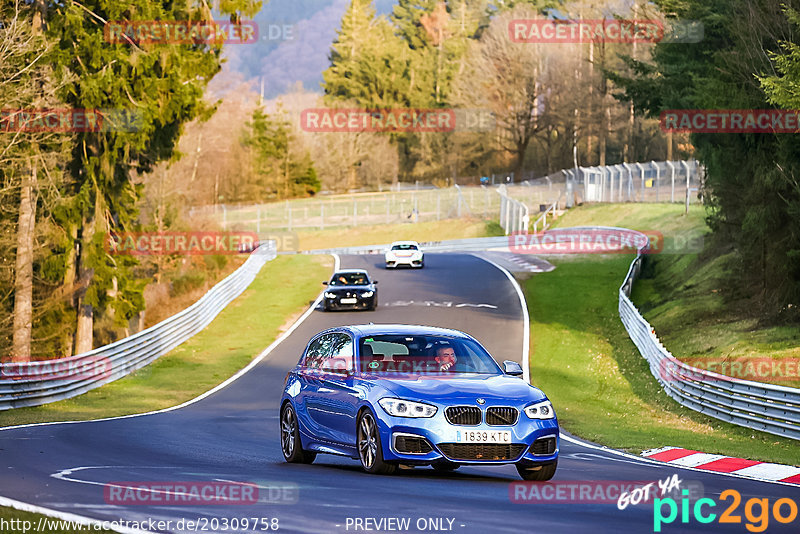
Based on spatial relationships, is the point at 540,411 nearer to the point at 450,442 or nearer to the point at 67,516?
the point at 450,442

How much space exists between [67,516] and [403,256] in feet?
155

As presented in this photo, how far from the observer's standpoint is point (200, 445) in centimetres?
1614

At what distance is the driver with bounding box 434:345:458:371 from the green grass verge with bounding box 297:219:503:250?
70527 mm

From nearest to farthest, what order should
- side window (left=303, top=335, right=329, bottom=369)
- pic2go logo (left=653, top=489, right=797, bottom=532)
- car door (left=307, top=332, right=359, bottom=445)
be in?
pic2go logo (left=653, top=489, right=797, bottom=532) < car door (left=307, top=332, right=359, bottom=445) < side window (left=303, top=335, right=329, bottom=369)

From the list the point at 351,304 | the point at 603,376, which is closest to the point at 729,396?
the point at 603,376

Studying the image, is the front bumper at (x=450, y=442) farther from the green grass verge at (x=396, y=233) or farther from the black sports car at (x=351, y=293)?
the green grass verge at (x=396, y=233)

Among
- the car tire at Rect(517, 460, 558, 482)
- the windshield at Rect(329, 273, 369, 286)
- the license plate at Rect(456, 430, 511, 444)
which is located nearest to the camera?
the license plate at Rect(456, 430, 511, 444)

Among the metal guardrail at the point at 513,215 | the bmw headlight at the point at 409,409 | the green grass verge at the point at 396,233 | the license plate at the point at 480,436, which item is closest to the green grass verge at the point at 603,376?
the license plate at the point at 480,436

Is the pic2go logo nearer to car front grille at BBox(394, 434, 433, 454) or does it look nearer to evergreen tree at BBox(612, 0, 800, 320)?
car front grille at BBox(394, 434, 433, 454)

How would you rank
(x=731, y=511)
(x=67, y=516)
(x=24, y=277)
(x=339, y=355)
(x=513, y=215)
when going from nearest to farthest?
1. (x=67, y=516)
2. (x=731, y=511)
3. (x=339, y=355)
4. (x=24, y=277)
5. (x=513, y=215)

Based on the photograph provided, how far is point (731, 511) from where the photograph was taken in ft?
32.4

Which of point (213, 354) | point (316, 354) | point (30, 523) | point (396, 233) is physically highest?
point (316, 354)

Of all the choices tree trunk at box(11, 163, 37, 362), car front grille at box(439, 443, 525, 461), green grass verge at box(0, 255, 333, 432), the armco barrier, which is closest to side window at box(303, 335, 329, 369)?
car front grille at box(439, 443, 525, 461)

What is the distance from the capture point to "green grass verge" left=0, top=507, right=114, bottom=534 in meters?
7.77
